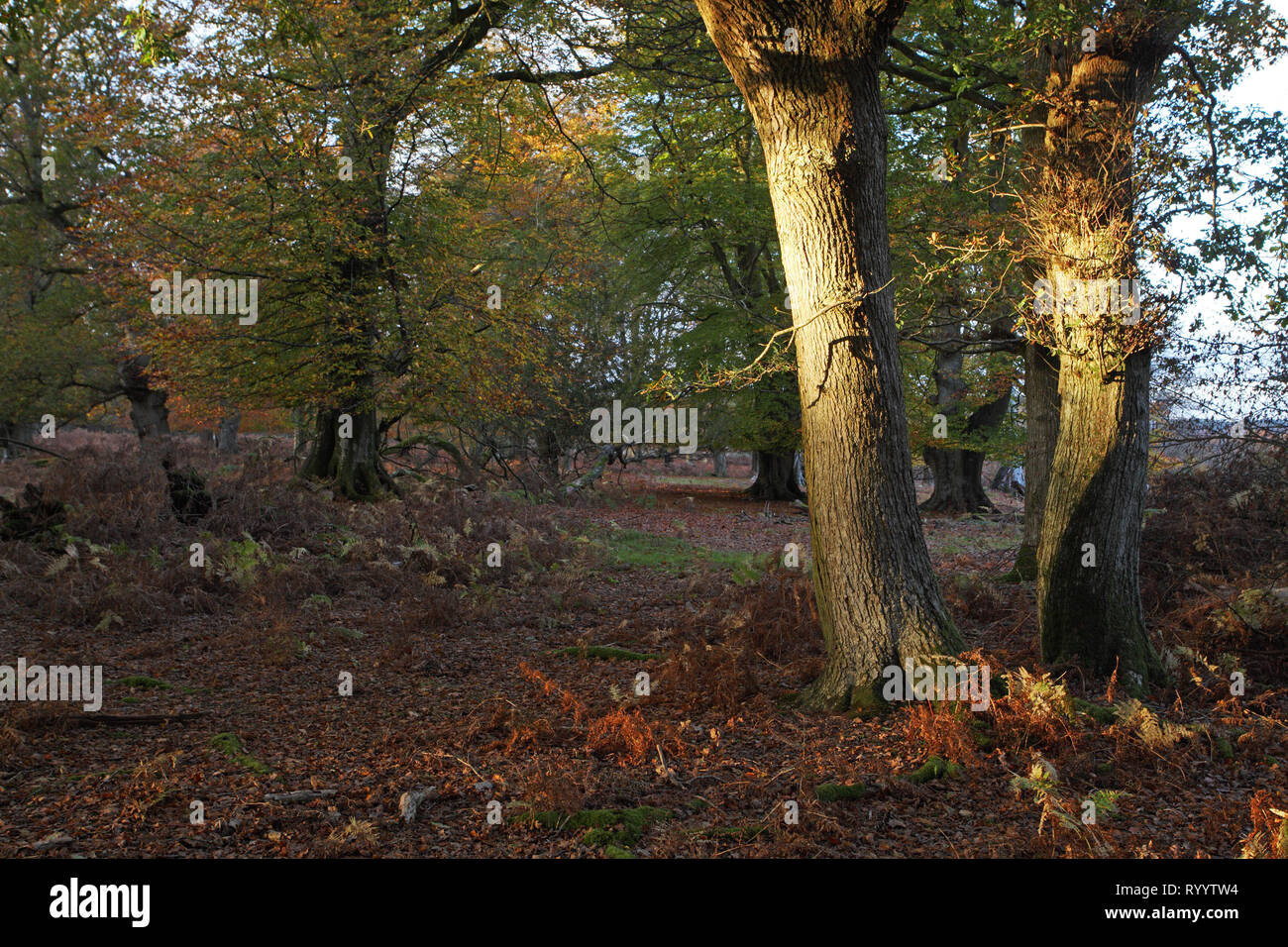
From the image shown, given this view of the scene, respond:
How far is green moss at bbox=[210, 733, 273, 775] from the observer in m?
4.96

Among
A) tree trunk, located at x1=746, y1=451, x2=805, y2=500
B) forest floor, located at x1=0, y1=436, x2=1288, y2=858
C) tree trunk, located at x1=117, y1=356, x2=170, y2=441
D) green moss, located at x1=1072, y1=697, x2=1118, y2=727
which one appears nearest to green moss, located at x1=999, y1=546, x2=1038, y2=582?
forest floor, located at x1=0, y1=436, x2=1288, y2=858

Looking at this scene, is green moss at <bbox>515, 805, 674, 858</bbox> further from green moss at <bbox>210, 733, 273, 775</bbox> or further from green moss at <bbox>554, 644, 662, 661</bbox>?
green moss at <bbox>554, 644, 662, 661</bbox>

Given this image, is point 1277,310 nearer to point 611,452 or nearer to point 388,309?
point 388,309

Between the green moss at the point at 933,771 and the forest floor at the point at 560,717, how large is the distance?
0.02m

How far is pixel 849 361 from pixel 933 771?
276 cm

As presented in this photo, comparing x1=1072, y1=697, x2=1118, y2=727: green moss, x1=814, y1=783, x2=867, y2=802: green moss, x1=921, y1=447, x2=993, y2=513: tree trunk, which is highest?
x1=921, y1=447, x2=993, y2=513: tree trunk

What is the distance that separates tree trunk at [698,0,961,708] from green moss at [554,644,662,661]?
7.44ft

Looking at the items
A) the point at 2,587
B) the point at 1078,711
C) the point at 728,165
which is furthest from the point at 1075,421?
the point at 728,165

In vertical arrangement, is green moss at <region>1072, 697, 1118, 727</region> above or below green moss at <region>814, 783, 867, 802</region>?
above

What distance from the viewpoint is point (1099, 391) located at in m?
6.38

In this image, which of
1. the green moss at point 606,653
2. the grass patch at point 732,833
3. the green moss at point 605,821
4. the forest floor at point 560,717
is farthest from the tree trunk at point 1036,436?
the green moss at point 605,821

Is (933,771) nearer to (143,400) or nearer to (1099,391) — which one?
(1099,391)

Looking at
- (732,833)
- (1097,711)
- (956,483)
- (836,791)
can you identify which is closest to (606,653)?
(836,791)

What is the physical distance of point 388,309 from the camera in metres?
13.9
